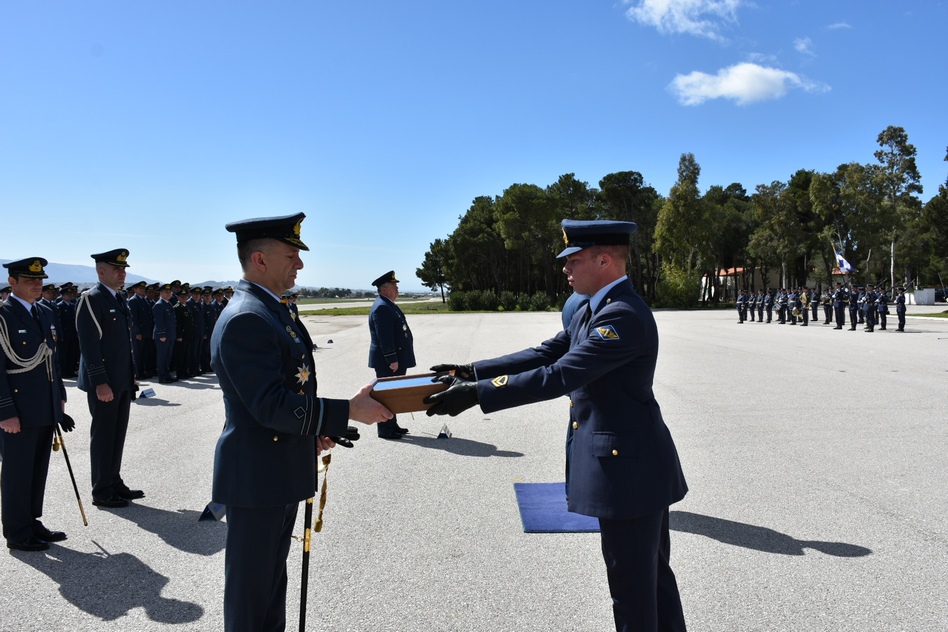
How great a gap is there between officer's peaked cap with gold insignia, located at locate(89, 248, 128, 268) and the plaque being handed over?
3850 mm

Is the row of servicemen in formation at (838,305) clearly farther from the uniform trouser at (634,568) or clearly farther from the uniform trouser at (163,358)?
the uniform trouser at (634,568)

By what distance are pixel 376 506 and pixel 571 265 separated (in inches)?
121

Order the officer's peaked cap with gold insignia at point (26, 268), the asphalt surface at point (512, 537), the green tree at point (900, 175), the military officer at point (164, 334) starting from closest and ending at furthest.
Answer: the asphalt surface at point (512, 537)
the officer's peaked cap with gold insignia at point (26, 268)
the military officer at point (164, 334)
the green tree at point (900, 175)

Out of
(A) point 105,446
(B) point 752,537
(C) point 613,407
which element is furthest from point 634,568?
(A) point 105,446

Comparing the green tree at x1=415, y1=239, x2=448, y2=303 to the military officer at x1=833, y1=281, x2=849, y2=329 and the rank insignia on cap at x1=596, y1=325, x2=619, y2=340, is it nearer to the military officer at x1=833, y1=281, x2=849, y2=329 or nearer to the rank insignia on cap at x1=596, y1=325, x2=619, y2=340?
the military officer at x1=833, y1=281, x2=849, y2=329

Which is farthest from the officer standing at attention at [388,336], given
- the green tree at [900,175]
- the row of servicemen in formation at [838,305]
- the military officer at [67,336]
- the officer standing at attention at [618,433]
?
the green tree at [900,175]

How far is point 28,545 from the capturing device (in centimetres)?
431

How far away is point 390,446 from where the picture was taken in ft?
23.8

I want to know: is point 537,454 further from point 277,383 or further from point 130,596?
point 277,383

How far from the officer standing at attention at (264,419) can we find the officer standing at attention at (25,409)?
2.76 meters

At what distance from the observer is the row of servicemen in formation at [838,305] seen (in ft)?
78.0

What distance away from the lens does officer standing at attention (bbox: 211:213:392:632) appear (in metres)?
2.44

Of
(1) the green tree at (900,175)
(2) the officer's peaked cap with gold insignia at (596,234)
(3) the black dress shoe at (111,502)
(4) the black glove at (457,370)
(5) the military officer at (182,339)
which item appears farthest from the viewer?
(1) the green tree at (900,175)

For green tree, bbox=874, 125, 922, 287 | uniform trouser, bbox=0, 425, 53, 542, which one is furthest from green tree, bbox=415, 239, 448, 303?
uniform trouser, bbox=0, 425, 53, 542
